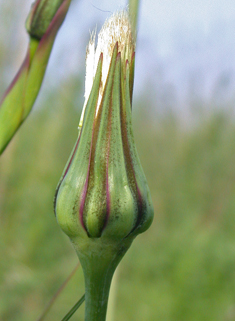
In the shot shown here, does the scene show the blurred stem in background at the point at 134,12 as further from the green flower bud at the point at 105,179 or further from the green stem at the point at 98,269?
the green stem at the point at 98,269

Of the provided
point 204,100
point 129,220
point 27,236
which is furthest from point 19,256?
point 129,220

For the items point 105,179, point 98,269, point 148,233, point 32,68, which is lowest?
point 148,233

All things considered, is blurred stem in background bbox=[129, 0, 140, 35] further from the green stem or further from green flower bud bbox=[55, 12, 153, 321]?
the green stem

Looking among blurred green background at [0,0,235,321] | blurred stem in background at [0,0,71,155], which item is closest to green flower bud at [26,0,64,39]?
blurred stem in background at [0,0,71,155]

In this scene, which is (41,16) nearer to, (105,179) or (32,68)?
(32,68)

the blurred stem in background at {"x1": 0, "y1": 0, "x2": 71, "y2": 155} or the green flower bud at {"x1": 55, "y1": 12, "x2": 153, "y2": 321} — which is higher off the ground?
the blurred stem in background at {"x1": 0, "y1": 0, "x2": 71, "y2": 155}

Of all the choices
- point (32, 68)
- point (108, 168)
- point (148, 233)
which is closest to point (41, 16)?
point (32, 68)
